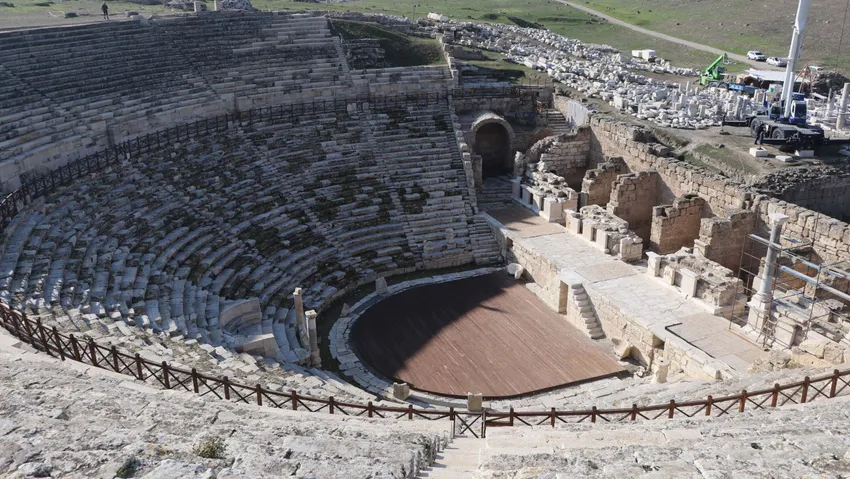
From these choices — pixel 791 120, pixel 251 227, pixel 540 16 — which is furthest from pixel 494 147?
pixel 540 16

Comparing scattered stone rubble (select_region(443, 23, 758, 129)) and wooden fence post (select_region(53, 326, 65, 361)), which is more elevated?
scattered stone rubble (select_region(443, 23, 758, 129))

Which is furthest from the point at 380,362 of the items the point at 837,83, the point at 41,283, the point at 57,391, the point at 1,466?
the point at 837,83

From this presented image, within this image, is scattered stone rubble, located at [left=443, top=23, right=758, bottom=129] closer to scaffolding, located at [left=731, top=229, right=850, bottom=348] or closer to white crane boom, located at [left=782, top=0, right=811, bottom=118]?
white crane boom, located at [left=782, top=0, right=811, bottom=118]

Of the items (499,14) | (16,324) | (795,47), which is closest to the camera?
(16,324)

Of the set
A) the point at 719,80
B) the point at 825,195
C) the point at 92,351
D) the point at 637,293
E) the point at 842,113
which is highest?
the point at 719,80

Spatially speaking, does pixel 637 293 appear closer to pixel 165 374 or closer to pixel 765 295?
pixel 765 295

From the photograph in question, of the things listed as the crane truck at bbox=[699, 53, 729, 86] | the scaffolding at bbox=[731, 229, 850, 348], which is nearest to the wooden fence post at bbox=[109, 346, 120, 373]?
the scaffolding at bbox=[731, 229, 850, 348]
